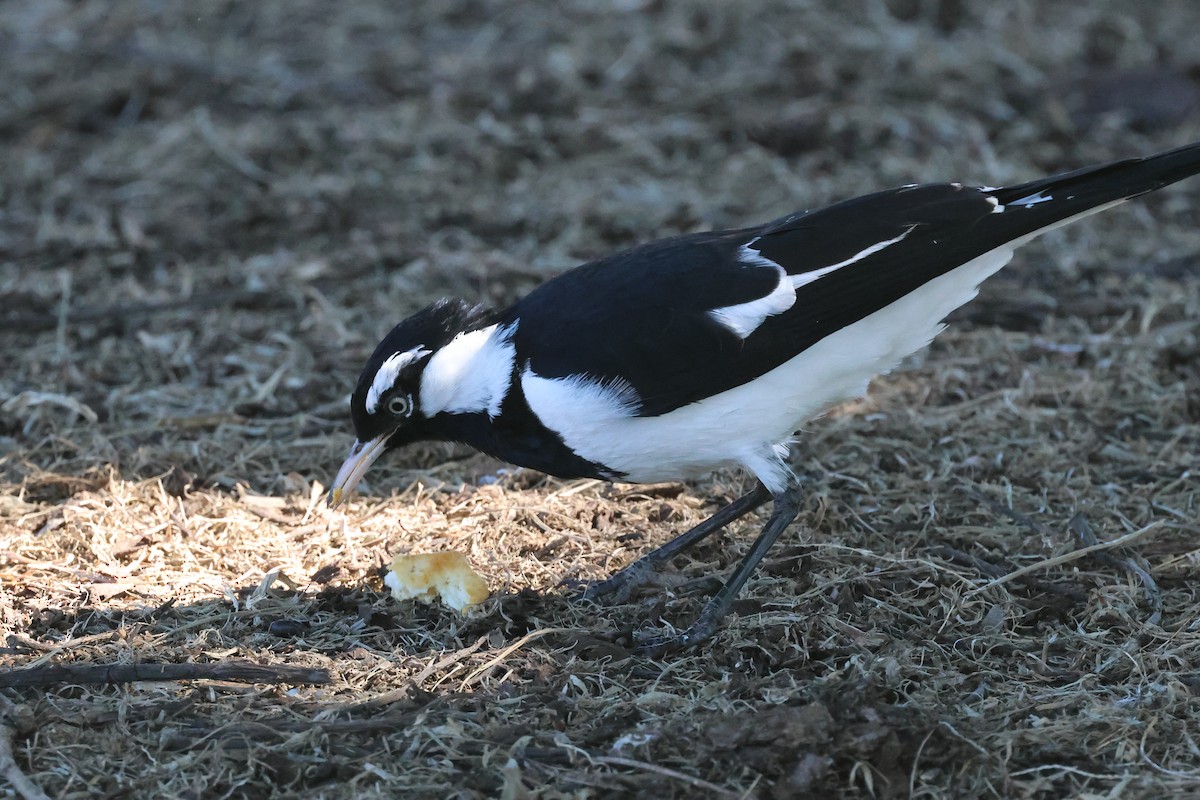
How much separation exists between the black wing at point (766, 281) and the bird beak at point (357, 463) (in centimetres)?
53

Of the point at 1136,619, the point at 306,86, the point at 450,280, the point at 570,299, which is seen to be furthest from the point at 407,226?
the point at 1136,619

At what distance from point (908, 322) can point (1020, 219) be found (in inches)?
15.7

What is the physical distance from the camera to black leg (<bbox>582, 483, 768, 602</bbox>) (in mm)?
3729

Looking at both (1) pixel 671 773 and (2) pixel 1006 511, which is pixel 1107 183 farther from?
(1) pixel 671 773

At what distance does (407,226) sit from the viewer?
6418mm

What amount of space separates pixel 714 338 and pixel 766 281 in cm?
22

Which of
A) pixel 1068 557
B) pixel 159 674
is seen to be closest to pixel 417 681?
pixel 159 674

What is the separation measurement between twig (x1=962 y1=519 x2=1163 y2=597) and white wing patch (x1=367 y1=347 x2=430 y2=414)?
5.26ft

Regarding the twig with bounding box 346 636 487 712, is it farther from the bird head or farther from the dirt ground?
the bird head

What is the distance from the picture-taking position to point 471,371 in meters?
3.66

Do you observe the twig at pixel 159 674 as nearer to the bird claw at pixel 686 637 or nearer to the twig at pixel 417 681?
the twig at pixel 417 681

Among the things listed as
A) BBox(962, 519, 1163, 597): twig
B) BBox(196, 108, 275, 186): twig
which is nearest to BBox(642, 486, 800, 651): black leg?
BBox(962, 519, 1163, 597): twig

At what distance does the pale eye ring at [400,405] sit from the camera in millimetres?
3695

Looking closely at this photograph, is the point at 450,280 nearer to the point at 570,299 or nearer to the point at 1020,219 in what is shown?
the point at 570,299
